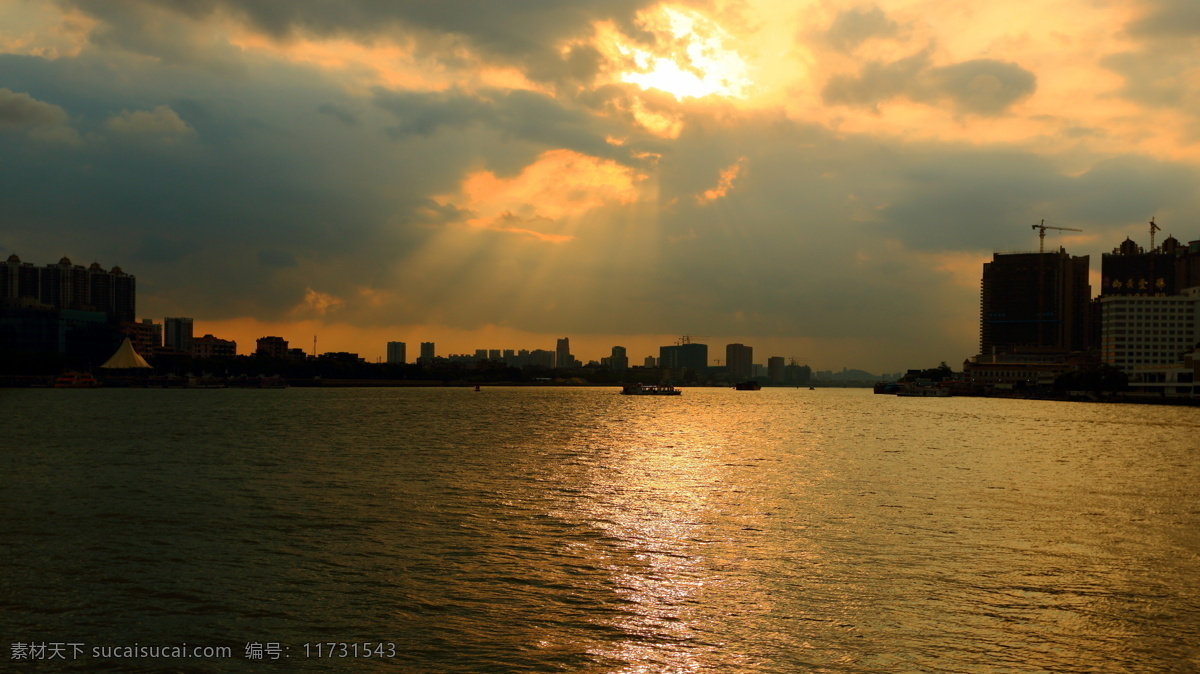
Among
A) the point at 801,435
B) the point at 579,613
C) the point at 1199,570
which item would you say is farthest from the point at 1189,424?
the point at 579,613

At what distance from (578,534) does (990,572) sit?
45.5 feet

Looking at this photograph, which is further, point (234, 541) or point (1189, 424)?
point (1189, 424)

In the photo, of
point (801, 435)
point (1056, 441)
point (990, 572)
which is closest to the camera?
point (990, 572)

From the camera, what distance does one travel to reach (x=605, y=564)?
25453 mm

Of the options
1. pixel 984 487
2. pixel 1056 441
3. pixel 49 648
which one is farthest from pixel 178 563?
pixel 1056 441

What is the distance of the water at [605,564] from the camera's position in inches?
707

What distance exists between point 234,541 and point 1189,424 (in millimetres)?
133515

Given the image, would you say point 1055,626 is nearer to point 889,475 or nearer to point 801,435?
point 889,475

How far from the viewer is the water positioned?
707 inches

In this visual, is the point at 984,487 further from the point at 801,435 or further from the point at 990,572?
the point at 801,435

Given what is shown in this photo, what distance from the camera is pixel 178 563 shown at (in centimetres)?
2548

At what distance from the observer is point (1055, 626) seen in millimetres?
19453

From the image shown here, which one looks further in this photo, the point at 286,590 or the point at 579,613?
the point at 286,590

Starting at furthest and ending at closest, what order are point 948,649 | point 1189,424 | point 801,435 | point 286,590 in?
1. point 1189,424
2. point 801,435
3. point 286,590
4. point 948,649
